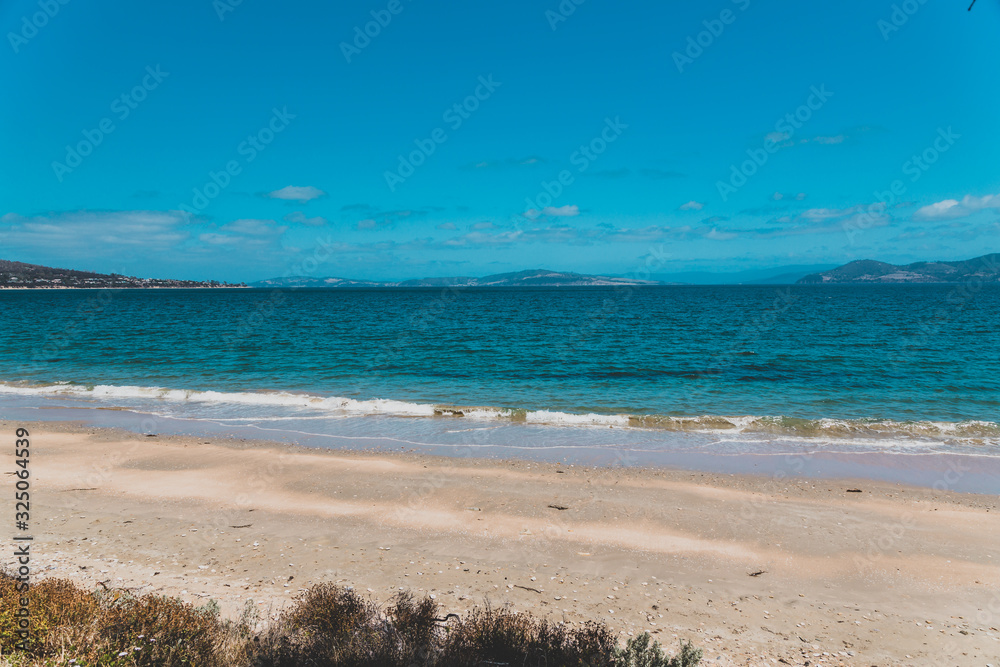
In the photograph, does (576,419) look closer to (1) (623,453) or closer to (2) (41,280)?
(1) (623,453)

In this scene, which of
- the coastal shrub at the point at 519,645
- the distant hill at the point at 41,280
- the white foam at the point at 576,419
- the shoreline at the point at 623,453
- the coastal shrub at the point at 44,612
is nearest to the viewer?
the coastal shrub at the point at 44,612

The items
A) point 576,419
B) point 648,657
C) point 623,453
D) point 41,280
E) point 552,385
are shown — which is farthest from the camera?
point 41,280

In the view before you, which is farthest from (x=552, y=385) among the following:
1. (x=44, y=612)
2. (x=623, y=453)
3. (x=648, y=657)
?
(x=44, y=612)

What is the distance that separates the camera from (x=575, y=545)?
792cm

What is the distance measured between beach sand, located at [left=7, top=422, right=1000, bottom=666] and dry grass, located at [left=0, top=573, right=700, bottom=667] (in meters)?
0.94

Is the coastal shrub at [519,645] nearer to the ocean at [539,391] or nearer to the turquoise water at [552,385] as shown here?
the ocean at [539,391]

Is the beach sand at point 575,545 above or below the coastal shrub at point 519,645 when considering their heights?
below

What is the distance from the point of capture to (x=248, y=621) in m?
5.37

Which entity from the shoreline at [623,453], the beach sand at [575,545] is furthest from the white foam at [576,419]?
the beach sand at [575,545]

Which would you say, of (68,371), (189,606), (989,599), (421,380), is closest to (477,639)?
(189,606)

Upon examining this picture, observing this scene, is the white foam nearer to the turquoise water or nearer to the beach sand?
the turquoise water

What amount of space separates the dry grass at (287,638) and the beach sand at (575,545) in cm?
94

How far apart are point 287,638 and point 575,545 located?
14.6 feet

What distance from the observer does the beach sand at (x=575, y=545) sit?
6047 millimetres
